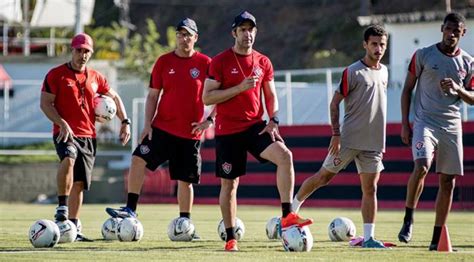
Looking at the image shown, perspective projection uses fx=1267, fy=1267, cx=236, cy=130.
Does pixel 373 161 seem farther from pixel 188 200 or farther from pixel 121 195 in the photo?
pixel 121 195

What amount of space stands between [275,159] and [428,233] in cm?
427

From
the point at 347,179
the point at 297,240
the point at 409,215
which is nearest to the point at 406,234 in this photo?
the point at 409,215

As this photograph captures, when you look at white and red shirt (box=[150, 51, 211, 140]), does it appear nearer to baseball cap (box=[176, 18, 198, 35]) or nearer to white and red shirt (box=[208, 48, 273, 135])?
baseball cap (box=[176, 18, 198, 35])

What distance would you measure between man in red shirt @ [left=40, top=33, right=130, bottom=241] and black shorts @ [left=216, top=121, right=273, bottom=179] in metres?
2.29

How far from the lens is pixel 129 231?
47.5 ft

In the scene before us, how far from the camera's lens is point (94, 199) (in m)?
32.6

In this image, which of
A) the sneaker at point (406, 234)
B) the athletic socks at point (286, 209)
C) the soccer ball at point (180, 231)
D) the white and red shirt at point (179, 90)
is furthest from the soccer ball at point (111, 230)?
the sneaker at point (406, 234)

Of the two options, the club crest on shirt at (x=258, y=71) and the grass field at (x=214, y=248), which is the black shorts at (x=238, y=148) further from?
the grass field at (x=214, y=248)

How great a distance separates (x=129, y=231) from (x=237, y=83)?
8.03ft

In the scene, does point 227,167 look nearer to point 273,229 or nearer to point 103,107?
point 273,229

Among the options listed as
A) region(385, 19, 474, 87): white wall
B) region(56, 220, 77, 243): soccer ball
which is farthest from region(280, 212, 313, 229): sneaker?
region(385, 19, 474, 87): white wall

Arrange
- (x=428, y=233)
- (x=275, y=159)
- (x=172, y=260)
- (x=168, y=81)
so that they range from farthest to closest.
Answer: (x=428, y=233)
(x=168, y=81)
(x=275, y=159)
(x=172, y=260)

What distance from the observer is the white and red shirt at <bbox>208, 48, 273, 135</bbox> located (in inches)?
516

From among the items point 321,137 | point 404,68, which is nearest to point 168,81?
point 321,137
